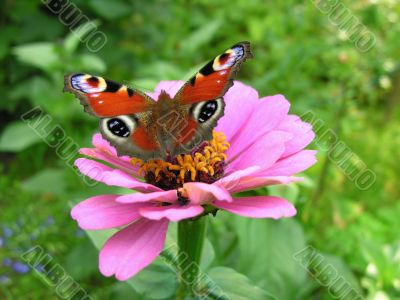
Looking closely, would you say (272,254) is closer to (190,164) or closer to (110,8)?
(190,164)

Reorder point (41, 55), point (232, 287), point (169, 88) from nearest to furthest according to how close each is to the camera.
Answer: point (232, 287) → point (169, 88) → point (41, 55)

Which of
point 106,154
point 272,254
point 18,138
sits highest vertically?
point 18,138

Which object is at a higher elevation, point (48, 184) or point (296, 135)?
point (48, 184)

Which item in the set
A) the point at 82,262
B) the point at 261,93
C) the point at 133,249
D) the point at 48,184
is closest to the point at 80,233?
the point at 82,262

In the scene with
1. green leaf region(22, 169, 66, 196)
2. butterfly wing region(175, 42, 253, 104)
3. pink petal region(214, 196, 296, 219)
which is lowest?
pink petal region(214, 196, 296, 219)

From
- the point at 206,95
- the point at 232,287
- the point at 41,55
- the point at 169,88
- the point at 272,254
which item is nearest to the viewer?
the point at 206,95

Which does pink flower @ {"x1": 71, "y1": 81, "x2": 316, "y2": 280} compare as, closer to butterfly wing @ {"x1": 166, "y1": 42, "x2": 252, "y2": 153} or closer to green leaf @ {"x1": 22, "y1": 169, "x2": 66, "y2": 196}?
butterfly wing @ {"x1": 166, "y1": 42, "x2": 252, "y2": 153}

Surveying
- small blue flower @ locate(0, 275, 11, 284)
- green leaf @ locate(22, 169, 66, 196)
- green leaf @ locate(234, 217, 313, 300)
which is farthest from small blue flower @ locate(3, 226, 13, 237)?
green leaf @ locate(234, 217, 313, 300)

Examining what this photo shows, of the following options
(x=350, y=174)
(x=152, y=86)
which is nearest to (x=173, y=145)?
(x=152, y=86)
